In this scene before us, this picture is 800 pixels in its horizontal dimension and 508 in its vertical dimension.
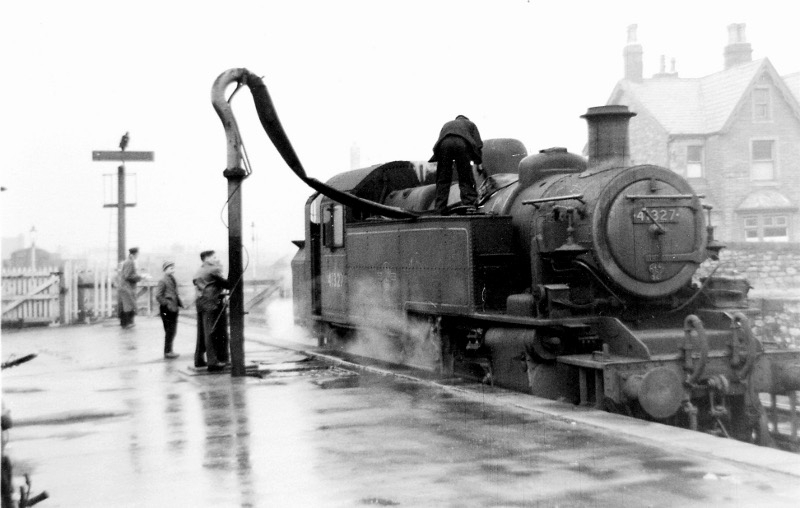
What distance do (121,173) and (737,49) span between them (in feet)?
82.9

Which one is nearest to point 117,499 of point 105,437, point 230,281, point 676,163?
point 105,437

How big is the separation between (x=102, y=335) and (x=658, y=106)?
73.1 feet

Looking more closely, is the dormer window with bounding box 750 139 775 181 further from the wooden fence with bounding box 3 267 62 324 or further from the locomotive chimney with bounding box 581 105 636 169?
the locomotive chimney with bounding box 581 105 636 169

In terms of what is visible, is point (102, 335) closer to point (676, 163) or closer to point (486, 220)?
point (486, 220)

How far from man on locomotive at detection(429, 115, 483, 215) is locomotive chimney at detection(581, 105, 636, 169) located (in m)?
1.80

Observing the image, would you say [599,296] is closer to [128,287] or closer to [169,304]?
[169,304]

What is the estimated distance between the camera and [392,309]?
12.0 metres

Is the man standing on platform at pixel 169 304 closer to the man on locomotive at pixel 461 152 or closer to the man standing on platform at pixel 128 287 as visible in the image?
the man on locomotive at pixel 461 152

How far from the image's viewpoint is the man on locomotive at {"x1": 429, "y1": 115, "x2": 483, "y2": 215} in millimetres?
10672

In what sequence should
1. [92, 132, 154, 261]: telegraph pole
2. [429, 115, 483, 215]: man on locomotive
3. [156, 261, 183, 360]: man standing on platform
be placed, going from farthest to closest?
[92, 132, 154, 261]: telegraph pole < [156, 261, 183, 360]: man standing on platform < [429, 115, 483, 215]: man on locomotive

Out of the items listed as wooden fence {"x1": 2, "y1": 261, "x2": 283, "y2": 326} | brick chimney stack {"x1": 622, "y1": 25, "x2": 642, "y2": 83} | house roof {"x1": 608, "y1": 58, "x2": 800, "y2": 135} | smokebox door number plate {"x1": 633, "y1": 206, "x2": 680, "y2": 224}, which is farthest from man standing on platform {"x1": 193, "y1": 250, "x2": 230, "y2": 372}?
brick chimney stack {"x1": 622, "y1": 25, "x2": 642, "y2": 83}

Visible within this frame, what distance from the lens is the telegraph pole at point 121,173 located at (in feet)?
61.9

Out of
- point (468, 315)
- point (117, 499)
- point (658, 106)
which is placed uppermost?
point (658, 106)

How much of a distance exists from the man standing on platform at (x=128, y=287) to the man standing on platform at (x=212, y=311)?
813 centimetres
